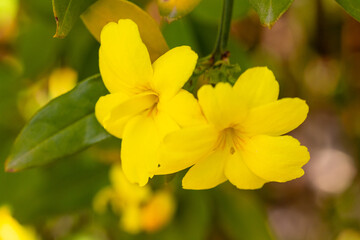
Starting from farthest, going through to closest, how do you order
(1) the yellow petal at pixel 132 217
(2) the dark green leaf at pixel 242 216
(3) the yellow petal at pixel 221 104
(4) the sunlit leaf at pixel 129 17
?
(2) the dark green leaf at pixel 242 216, (1) the yellow petal at pixel 132 217, (4) the sunlit leaf at pixel 129 17, (3) the yellow petal at pixel 221 104

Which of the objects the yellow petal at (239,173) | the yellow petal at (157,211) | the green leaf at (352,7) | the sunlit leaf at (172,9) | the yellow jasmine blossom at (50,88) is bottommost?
the yellow petal at (157,211)

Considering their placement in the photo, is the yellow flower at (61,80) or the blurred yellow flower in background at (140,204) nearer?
the blurred yellow flower in background at (140,204)

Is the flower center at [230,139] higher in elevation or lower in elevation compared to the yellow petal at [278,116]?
lower

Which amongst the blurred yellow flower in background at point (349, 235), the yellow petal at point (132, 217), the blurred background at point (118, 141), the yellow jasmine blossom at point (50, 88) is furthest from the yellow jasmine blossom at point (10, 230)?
the blurred yellow flower in background at point (349, 235)

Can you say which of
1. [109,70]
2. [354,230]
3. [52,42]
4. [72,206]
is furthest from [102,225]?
[109,70]

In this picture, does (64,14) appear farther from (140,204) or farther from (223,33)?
(140,204)

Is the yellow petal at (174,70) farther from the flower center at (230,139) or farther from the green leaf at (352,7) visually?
the green leaf at (352,7)
